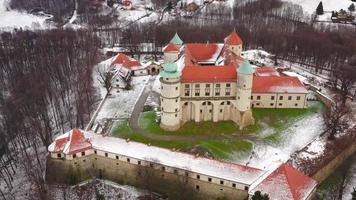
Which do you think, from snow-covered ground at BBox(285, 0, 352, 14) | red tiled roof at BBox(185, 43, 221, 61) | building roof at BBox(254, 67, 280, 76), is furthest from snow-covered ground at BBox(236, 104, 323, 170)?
snow-covered ground at BBox(285, 0, 352, 14)

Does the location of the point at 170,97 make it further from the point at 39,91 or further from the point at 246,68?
the point at 39,91

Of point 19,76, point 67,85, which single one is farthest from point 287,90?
point 19,76

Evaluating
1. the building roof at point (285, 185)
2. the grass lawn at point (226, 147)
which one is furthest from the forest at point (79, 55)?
the building roof at point (285, 185)

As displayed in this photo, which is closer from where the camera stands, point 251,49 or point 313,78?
point 313,78

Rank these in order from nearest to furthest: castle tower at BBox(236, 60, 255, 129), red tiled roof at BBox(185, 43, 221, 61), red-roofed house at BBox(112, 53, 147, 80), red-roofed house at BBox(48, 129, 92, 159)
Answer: red-roofed house at BBox(48, 129, 92, 159)
castle tower at BBox(236, 60, 255, 129)
red tiled roof at BBox(185, 43, 221, 61)
red-roofed house at BBox(112, 53, 147, 80)

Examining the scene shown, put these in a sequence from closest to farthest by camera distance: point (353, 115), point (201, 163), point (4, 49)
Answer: point (201, 163)
point (353, 115)
point (4, 49)

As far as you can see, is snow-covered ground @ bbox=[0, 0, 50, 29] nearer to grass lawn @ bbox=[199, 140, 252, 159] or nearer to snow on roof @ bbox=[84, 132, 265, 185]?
snow on roof @ bbox=[84, 132, 265, 185]

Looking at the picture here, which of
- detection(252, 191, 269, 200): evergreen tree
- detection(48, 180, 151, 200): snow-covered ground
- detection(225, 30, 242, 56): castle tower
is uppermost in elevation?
detection(225, 30, 242, 56): castle tower

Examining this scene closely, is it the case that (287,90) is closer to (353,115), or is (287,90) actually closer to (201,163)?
(353,115)
